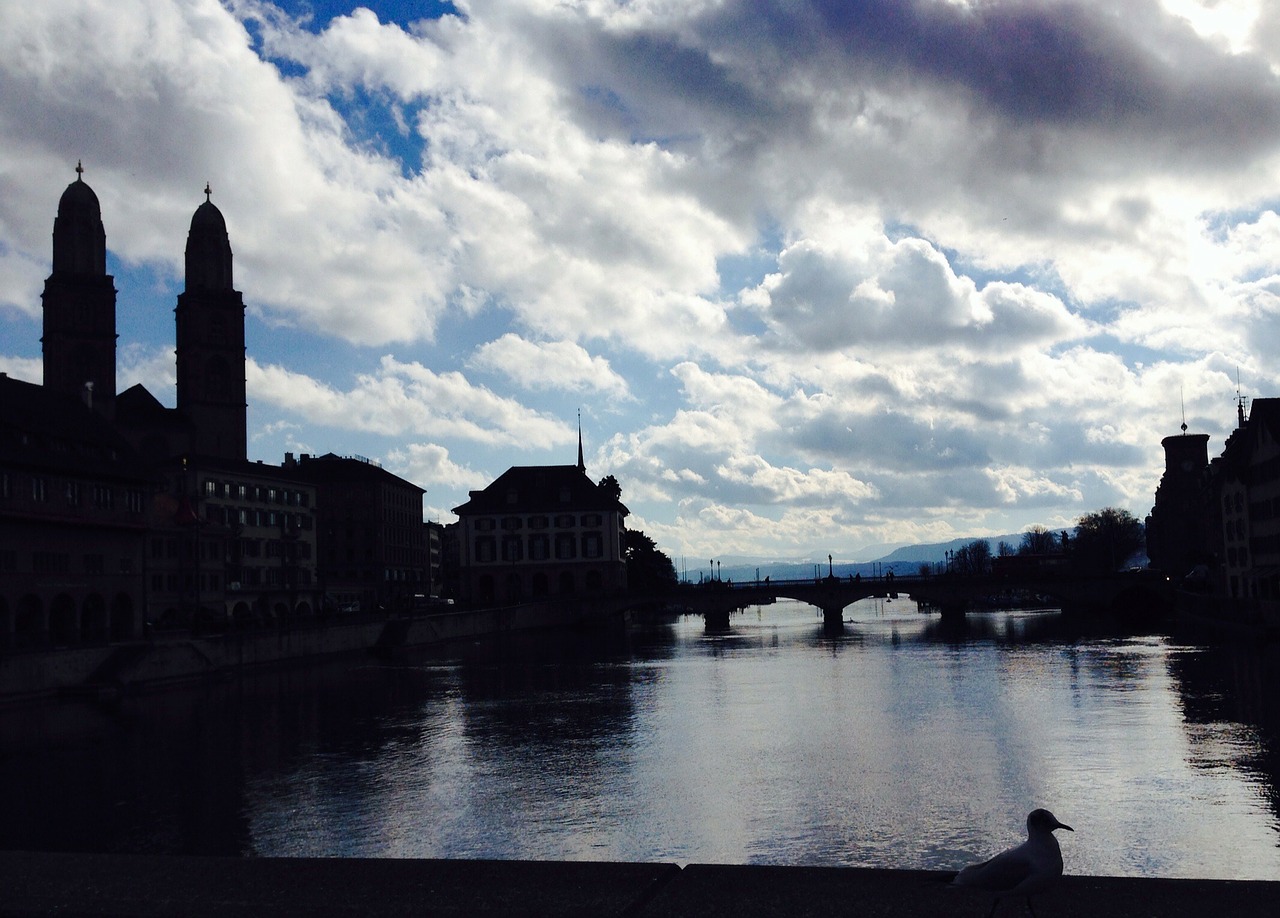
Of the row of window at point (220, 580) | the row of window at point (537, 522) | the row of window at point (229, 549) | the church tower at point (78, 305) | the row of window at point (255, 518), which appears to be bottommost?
the row of window at point (220, 580)

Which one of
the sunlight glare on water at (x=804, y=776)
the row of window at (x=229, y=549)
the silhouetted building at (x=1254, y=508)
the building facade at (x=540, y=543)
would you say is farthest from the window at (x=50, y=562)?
the building facade at (x=540, y=543)

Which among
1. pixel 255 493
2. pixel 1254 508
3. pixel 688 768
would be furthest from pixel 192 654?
pixel 1254 508

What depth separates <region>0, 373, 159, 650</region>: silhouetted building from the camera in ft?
209

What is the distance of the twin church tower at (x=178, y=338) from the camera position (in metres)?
123

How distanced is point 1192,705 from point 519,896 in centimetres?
4351

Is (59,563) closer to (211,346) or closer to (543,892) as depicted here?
(543,892)

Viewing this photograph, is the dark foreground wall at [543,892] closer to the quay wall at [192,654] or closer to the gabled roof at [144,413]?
the quay wall at [192,654]

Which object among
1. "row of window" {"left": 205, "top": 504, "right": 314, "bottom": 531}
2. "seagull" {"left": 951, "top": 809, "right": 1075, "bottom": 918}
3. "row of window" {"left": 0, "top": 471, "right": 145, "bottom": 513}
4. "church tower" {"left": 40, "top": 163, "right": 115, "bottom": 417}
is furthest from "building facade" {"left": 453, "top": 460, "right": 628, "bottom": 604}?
"seagull" {"left": 951, "top": 809, "right": 1075, "bottom": 918}

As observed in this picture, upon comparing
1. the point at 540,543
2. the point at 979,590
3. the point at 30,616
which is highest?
the point at 540,543

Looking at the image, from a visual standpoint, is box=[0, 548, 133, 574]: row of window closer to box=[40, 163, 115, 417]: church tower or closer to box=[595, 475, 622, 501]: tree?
box=[40, 163, 115, 417]: church tower

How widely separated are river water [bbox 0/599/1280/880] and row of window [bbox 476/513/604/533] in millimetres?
83213

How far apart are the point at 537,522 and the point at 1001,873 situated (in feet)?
475

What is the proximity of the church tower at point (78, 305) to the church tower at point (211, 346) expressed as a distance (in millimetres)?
11213

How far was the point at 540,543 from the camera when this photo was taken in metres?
153
